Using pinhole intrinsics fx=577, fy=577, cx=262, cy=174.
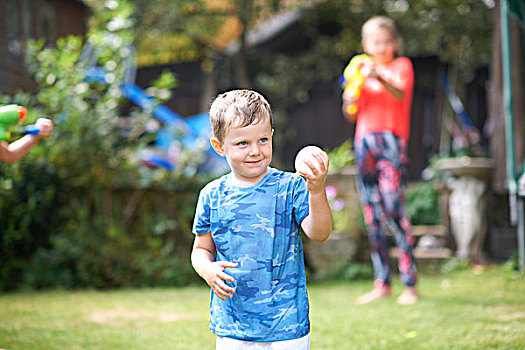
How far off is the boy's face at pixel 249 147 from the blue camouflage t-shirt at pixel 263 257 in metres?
0.06

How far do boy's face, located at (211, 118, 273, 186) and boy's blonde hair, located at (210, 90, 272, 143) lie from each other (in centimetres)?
2

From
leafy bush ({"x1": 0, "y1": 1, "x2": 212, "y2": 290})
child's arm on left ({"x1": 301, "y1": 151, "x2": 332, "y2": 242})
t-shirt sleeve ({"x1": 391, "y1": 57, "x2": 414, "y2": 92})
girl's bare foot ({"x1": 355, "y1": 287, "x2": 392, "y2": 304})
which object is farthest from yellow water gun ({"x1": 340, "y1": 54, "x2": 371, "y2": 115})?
child's arm on left ({"x1": 301, "y1": 151, "x2": 332, "y2": 242})

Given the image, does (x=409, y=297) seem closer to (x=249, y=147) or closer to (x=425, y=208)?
(x=249, y=147)

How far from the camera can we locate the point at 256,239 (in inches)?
68.0

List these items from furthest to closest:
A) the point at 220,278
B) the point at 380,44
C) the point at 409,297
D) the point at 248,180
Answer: the point at 380,44 → the point at 409,297 → the point at 248,180 → the point at 220,278

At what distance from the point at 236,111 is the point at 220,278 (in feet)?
1.62

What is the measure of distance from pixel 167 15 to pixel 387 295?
23.4 ft

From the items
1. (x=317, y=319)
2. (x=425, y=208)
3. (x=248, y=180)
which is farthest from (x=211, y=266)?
(x=425, y=208)

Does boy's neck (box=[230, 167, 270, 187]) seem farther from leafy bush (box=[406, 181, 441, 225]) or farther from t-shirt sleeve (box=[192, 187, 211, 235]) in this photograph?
leafy bush (box=[406, 181, 441, 225])

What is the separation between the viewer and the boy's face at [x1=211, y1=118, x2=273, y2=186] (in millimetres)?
1715

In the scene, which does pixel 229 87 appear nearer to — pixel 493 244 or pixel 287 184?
pixel 493 244

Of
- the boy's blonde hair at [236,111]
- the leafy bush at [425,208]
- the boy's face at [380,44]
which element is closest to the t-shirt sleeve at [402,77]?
the boy's face at [380,44]

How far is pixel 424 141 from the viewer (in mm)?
10367

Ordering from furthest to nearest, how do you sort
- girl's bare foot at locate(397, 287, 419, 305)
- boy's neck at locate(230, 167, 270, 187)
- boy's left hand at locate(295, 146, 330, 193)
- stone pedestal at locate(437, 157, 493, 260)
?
stone pedestal at locate(437, 157, 493, 260) → girl's bare foot at locate(397, 287, 419, 305) → boy's neck at locate(230, 167, 270, 187) → boy's left hand at locate(295, 146, 330, 193)
